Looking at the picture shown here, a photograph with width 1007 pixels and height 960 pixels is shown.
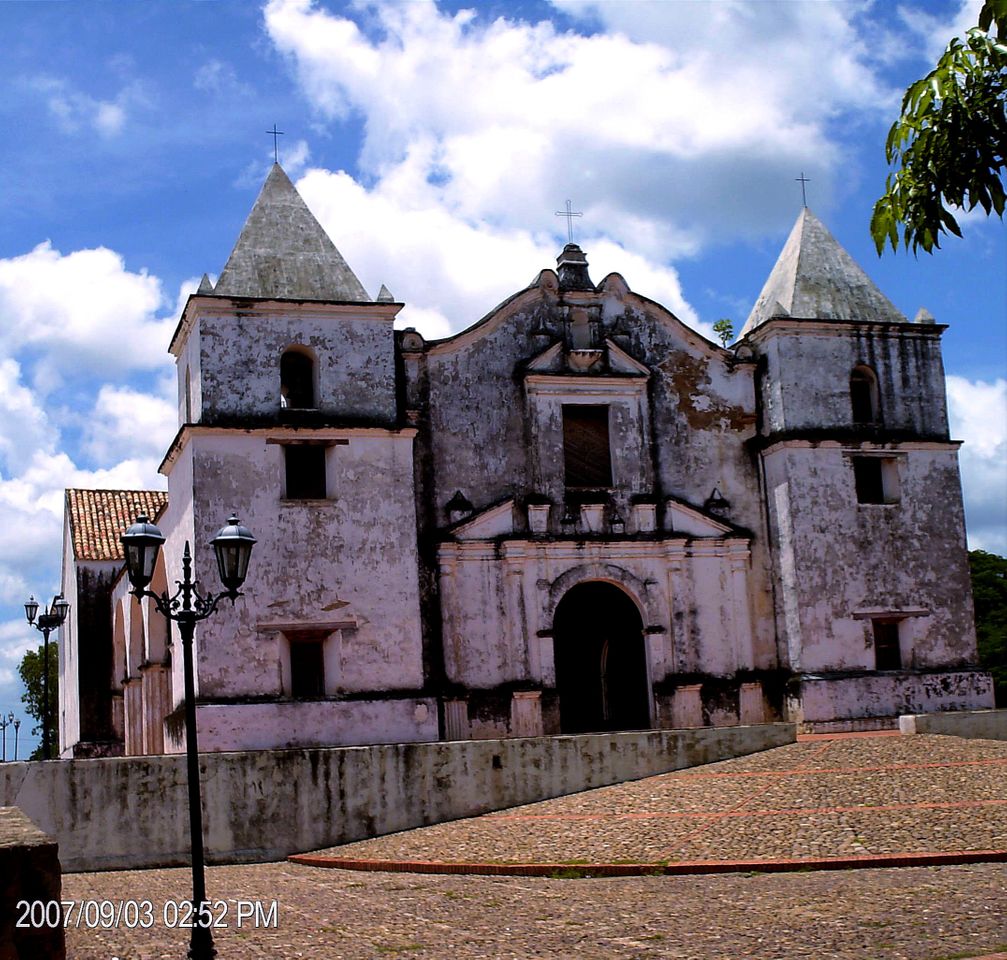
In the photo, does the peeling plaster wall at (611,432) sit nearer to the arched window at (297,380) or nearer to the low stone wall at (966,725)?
the arched window at (297,380)

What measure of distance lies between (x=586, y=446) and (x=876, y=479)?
5824 mm

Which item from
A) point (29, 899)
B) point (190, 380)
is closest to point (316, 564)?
point (190, 380)

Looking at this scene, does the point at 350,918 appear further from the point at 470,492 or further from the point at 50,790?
the point at 470,492

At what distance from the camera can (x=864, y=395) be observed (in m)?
26.2

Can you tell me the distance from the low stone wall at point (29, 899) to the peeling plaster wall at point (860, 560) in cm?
1947

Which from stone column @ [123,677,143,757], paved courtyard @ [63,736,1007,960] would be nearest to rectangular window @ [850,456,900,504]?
paved courtyard @ [63,736,1007,960]

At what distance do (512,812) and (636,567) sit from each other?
6.93m

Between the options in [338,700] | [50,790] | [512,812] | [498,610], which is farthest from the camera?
[498,610]

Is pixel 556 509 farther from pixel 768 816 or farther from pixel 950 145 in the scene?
pixel 950 145

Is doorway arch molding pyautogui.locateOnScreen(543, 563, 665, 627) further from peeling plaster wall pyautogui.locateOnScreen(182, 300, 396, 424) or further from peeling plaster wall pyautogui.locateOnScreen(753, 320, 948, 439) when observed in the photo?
peeling plaster wall pyautogui.locateOnScreen(182, 300, 396, 424)

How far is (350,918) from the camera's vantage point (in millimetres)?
11883

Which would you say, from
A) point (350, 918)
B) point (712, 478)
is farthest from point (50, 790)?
point (712, 478)

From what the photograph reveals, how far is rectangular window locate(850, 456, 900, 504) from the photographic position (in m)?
25.5

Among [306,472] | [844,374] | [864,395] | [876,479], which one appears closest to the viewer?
[306,472]
